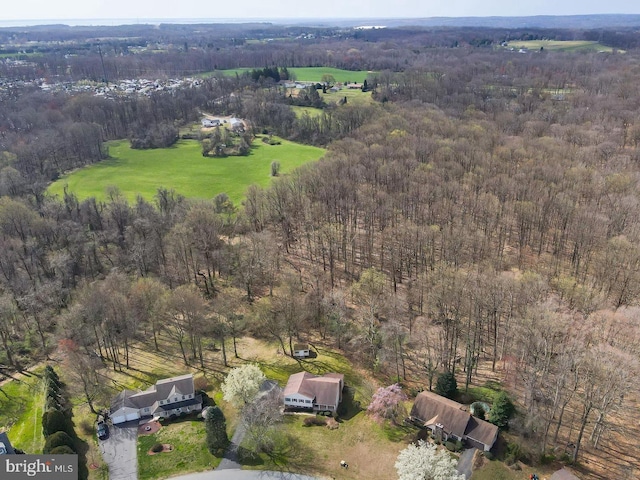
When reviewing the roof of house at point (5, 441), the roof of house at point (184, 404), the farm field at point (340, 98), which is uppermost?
the farm field at point (340, 98)

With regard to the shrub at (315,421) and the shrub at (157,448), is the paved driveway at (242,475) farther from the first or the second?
the shrub at (315,421)

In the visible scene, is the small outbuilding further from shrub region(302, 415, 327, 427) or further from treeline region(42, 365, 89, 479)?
treeline region(42, 365, 89, 479)

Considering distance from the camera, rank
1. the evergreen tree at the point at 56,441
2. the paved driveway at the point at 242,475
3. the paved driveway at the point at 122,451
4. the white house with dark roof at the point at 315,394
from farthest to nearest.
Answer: the white house with dark roof at the point at 315,394 → the paved driveway at the point at 122,451 → the evergreen tree at the point at 56,441 → the paved driveway at the point at 242,475

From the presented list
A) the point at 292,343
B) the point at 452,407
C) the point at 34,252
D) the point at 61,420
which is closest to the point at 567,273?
the point at 452,407

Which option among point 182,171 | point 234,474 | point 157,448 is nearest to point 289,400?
point 234,474

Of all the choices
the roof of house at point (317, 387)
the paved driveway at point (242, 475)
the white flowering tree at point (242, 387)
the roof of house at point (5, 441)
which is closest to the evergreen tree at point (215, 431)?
the paved driveway at point (242, 475)

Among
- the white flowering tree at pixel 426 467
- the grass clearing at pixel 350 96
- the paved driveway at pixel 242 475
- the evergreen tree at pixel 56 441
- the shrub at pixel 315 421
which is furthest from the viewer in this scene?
the grass clearing at pixel 350 96

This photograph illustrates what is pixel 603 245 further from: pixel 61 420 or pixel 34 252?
pixel 34 252

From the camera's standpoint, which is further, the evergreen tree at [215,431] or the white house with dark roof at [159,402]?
the white house with dark roof at [159,402]
